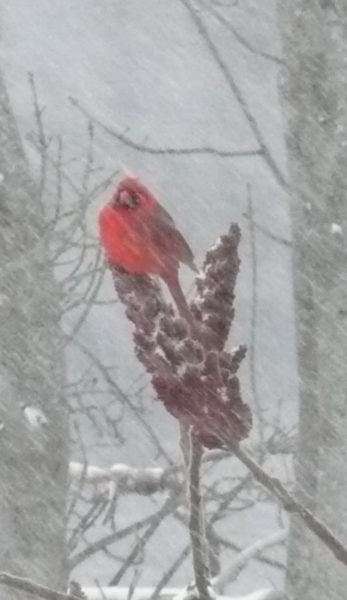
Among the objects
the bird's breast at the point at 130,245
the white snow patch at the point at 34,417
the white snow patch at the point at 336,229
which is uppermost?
the white snow patch at the point at 336,229

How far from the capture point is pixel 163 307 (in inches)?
15.1

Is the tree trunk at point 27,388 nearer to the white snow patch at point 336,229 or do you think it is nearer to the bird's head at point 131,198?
the white snow patch at point 336,229

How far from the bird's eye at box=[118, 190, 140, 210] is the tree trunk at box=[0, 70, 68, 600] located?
863 mm

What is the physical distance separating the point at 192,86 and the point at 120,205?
418 cm

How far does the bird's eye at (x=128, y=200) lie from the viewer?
434mm

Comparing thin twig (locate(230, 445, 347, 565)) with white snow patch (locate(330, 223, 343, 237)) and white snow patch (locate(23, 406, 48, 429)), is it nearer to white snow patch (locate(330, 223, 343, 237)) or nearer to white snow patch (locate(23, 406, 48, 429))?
white snow patch (locate(330, 223, 343, 237))

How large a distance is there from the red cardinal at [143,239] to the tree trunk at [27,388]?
868mm

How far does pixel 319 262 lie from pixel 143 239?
A: 43 cm

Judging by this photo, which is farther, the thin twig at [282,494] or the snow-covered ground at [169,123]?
the snow-covered ground at [169,123]

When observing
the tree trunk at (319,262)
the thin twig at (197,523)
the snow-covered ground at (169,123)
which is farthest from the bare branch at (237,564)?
the snow-covered ground at (169,123)

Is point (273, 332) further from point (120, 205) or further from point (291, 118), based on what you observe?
point (120, 205)

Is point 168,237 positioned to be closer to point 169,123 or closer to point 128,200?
point 128,200

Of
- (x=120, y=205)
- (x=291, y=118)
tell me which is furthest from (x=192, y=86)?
(x=120, y=205)

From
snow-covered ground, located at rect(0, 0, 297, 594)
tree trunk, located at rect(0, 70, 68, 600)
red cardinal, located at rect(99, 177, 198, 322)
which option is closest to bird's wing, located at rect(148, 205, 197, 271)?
red cardinal, located at rect(99, 177, 198, 322)
